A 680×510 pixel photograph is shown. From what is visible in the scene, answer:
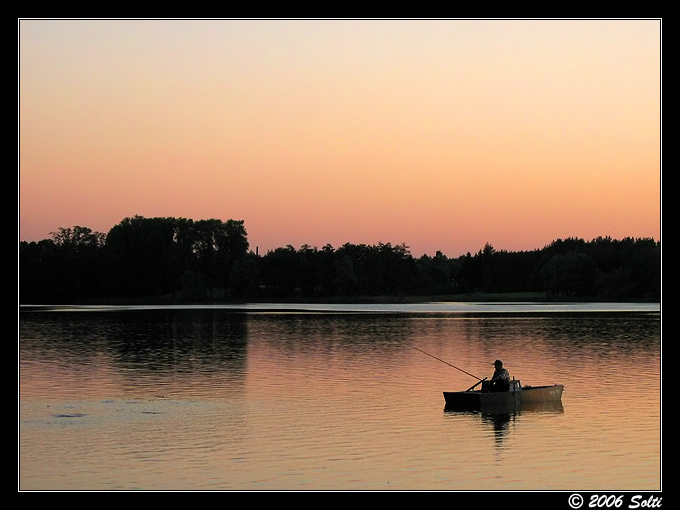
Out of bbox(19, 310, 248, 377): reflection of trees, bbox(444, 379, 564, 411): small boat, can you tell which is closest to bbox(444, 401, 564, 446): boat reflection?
bbox(444, 379, 564, 411): small boat

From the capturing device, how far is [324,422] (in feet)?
76.2

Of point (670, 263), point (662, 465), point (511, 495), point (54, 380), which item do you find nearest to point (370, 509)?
point (511, 495)

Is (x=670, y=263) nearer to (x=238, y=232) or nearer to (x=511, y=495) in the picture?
(x=511, y=495)

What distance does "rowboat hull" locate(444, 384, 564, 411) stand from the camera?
24500mm

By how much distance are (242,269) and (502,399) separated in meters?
122

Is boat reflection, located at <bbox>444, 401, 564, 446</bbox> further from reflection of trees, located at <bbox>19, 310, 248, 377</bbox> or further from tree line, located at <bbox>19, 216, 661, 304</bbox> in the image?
tree line, located at <bbox>19, 216, 661, 304</bbox>

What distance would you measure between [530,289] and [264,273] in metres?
45.1

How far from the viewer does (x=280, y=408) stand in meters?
25.5

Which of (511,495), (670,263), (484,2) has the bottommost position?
(511,495)
